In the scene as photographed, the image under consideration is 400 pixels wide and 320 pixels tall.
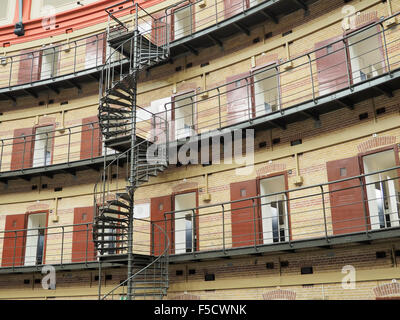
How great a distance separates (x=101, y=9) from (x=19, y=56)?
144 inches

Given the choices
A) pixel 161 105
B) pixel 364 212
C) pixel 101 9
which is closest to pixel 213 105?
pixel 161 105

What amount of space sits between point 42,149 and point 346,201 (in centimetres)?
1038

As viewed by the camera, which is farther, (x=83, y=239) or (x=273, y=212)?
(x=83, y=239)

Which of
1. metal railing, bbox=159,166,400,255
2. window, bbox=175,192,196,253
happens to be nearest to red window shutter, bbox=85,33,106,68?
window, bbox=175,192,196,253

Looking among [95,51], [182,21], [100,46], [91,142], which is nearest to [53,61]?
[95,51]

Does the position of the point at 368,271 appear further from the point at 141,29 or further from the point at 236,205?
the point at 141,29

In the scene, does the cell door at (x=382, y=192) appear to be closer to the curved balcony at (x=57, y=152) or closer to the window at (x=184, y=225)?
the window at (x=184, y=225)

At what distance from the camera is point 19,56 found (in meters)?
16.8

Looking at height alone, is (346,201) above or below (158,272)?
above

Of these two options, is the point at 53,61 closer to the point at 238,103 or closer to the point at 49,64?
the point at 49,64

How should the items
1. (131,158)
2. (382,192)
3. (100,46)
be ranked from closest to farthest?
(382,192) → (131,158) → (100,46)

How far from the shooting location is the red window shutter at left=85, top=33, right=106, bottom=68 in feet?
50.0

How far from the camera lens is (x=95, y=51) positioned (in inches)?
608

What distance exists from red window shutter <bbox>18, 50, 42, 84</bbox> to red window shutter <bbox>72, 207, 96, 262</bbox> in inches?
225
